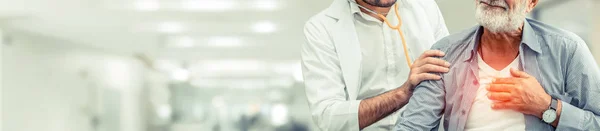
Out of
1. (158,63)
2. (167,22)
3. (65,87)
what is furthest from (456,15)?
(158,63)

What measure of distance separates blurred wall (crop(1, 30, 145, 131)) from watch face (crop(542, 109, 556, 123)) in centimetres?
632

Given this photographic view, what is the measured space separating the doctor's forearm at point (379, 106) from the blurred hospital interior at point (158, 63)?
3.42 m

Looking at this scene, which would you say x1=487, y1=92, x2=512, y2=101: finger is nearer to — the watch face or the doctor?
the watch face

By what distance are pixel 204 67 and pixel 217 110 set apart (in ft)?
2.66

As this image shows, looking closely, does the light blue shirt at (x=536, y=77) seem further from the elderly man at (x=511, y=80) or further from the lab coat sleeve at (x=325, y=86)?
the lab coat sleeve at (x=325, y=86)

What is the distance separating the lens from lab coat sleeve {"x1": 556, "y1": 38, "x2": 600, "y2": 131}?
56.7 inches

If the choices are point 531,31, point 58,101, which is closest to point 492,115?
point 531,31

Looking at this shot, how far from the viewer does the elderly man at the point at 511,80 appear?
4.78 feet

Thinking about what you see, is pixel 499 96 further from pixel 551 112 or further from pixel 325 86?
pixel 325 86

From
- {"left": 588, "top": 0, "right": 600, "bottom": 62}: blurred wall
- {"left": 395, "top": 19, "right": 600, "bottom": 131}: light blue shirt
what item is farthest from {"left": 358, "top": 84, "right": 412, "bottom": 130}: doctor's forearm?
{"left": 588, "top": 0, "right": 600, "bottom": 62}: blurred wall

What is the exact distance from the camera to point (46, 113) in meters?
8.09

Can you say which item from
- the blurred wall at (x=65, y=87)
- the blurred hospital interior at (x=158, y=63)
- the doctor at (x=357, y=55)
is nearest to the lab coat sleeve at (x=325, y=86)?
the doctor at (x=357, y=55)

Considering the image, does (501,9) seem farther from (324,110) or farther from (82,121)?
(82,121)

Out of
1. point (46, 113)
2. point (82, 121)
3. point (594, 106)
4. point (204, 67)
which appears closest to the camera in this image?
point (594, 106)
